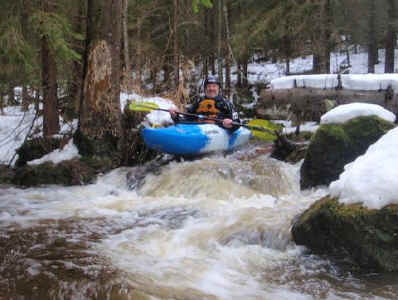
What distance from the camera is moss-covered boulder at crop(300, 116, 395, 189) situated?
593 cm

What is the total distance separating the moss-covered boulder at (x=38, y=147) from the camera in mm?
8180

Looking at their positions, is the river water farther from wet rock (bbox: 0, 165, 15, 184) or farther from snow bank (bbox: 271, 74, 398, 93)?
snow bank (bbox: 271, 74, 398, 93)

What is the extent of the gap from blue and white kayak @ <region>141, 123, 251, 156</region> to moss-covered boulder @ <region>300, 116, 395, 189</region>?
1853 millimetres

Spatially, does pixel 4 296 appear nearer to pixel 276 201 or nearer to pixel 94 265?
pixel 94 265

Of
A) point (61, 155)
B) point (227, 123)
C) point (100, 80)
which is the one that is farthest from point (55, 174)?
point (227, 123)

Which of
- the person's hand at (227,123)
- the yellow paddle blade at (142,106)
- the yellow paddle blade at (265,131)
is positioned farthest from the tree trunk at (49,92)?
the yellow paddle blade at (265,131)

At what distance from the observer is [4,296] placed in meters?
2.95

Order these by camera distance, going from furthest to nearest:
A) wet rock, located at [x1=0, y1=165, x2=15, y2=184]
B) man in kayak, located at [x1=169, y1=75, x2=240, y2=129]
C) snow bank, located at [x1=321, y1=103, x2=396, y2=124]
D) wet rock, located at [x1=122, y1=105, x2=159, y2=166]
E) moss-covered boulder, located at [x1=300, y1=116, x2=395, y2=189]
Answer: man in kayak, located at [x1=169, y1=75, x2=240, y2=129]
wet rock, located at [x1=122, y1=105, x2=159, y2=166]
wet rock, located at [x1=0, y1=165, x2=15, y2=184]
snow bank, located at [x1=321, y1=103, x2=396, y2=124]
moss-covered boulder, located at [x1=300, y1=116, x2=395, y2=189]

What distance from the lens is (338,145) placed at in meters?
6.04

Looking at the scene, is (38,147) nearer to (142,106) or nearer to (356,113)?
(142,106)

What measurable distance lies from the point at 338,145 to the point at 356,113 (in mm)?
540

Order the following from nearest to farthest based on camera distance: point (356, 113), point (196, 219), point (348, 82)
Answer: point (196, 219)
point (356, 113)
point (348, 82)

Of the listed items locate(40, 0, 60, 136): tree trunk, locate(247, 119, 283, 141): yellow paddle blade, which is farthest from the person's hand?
locate(40, 0, 60, 136): tree trunk

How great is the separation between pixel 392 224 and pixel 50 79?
731 cm
